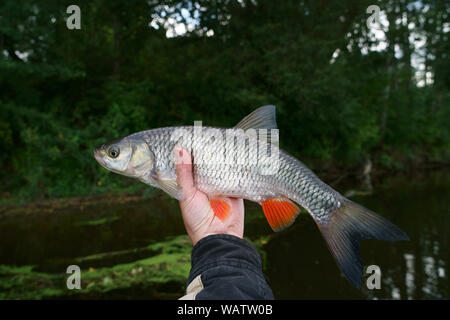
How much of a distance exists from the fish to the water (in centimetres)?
316

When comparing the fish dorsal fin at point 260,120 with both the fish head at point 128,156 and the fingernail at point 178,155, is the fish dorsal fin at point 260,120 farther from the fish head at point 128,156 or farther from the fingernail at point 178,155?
the fish head at point 128,156

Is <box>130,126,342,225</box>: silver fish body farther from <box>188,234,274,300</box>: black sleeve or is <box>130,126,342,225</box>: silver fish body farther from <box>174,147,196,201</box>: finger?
<box>188,234,274,300</box>: black sleeve

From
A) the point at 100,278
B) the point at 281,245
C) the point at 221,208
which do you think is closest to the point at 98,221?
the point at 100,278

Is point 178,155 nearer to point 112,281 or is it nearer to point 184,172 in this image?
point 184,172

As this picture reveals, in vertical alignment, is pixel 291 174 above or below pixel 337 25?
below

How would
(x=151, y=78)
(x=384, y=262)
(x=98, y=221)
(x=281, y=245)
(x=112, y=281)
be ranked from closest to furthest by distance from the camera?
(x=112, y=281), (x=384, y=262), (x=281, y=245), (x=98, y=221), (x=151, y=78)

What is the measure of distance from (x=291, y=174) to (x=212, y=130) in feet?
1.93

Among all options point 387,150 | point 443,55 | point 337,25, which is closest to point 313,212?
point 337,25

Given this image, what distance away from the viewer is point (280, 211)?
2336 mm

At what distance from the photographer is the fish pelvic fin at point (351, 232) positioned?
6.17ft

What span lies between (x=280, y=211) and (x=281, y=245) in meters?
4.99

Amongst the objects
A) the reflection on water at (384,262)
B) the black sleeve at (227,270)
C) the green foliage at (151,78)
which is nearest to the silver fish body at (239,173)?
the black sleeve at (227,270)
